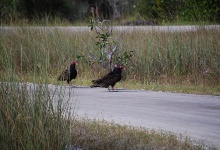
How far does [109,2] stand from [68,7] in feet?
8.83

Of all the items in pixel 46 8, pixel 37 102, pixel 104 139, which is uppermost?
pixel 46 8

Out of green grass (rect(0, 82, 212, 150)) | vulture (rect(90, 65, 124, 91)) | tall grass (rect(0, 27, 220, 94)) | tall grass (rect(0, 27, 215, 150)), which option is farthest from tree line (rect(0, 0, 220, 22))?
green grass (rect(0, 82, 212, 150))

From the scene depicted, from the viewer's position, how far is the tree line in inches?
1040

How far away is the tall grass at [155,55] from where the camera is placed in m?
14.5

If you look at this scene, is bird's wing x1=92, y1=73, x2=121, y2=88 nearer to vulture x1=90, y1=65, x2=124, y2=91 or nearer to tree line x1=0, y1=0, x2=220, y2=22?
vulture x1=90, y1=65, x2=124, y2=91

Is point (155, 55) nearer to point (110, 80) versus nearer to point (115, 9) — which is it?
point (110, 80)

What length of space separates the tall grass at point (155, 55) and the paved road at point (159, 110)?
2.12 m

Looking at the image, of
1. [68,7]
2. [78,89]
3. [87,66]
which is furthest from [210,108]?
[68,7]

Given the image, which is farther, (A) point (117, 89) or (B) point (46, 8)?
(B) point (46, 8)

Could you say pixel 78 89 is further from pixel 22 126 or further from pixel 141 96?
pixel 22 126

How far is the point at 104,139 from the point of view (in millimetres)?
8414

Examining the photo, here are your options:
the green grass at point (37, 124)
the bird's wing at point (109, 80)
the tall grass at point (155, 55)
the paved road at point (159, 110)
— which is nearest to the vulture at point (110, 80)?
the bird's wing at point (109, 80)

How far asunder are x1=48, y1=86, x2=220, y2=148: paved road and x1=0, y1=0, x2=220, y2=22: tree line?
1296 centimetres

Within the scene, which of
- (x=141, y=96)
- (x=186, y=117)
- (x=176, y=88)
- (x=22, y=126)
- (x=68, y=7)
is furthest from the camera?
(x=68, y=7)
